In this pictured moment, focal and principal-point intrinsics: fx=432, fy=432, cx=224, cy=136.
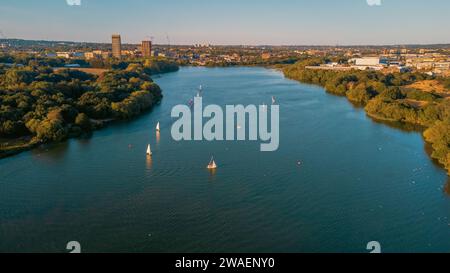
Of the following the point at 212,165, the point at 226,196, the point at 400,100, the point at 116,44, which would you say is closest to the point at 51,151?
the point at 212,165

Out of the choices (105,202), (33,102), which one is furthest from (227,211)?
(33,102)

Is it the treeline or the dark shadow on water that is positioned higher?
the treeline

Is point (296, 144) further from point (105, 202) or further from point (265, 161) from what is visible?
point (105, 202)

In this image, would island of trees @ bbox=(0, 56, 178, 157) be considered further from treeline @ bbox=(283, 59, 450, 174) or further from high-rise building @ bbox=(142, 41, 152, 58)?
high-rise building @ bbox=(142, 41, 152, 58)

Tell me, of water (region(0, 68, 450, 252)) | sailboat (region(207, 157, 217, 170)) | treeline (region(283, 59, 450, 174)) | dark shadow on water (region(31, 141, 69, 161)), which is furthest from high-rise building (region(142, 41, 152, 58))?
sailboat (region(207, 157, 217, 170))

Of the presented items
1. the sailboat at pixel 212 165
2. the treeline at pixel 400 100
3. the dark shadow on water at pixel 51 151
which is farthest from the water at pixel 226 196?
the treeline at pixel 400 100

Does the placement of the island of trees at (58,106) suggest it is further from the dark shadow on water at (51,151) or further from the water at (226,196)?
the water at (226,196)

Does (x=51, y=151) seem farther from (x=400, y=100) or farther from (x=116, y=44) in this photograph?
(x=116, y=44)
